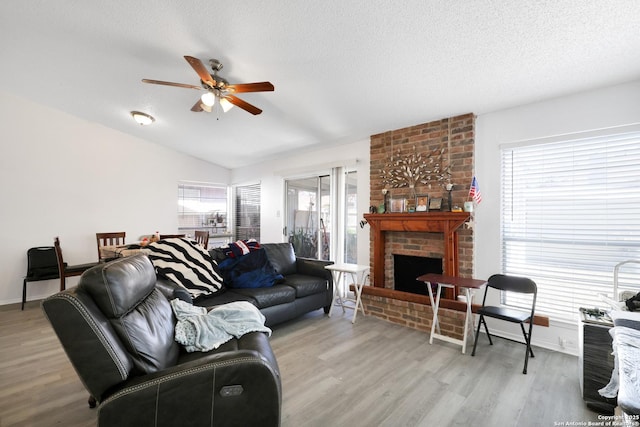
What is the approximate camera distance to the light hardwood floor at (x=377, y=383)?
6.05 feet

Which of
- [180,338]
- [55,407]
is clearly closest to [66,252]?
[55,407]

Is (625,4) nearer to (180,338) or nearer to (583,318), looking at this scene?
(583,318)

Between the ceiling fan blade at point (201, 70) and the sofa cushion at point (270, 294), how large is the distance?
204 centimetres

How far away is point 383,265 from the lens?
395cm

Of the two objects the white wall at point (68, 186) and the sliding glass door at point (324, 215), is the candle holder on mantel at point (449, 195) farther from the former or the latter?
the white wall at point (68, 186)

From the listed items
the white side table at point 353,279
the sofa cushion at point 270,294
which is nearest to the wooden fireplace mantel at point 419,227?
the white side table at point 353,279

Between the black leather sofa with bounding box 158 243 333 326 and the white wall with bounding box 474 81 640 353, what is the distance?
1.82 m

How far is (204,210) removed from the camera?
6559mm

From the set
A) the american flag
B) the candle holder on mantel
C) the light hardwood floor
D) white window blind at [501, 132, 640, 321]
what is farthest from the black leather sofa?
white window blind at [501, 132, 640, 321]

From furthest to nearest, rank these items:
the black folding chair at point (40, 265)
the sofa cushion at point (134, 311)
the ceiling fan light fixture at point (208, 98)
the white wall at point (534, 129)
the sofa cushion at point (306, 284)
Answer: the black folding chair at point (40, 265) → the sofa cushion at point (306, 284) → the ceiling fan light fixture at point (208, 98) → the white wall at point (534, 129) → the sofa cushion at point (134, 311)

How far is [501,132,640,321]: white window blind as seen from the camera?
2.54 meters

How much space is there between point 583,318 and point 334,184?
333 cm

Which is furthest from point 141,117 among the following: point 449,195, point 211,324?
point 449,195

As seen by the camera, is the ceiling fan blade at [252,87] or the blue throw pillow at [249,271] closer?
the ceiling fan blade at [252,87]
